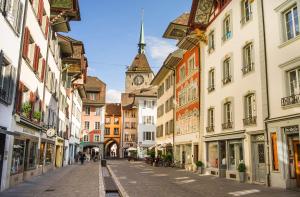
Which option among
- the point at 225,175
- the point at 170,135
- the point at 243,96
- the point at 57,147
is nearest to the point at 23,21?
the point at 243,96

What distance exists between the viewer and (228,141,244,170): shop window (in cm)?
2069

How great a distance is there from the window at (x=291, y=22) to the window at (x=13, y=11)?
43.1 feet

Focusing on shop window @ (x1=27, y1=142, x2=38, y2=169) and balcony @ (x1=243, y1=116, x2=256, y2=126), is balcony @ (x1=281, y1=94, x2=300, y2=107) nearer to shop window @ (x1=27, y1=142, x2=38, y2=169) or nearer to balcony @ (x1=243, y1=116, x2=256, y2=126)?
balcony @ (x1=243, y1=116, x2=256, y2=126)

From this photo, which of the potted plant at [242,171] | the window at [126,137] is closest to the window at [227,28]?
the potted plant at [242,171]

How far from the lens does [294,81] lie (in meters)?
15.7

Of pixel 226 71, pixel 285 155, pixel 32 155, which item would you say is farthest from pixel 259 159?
pixel 32 155

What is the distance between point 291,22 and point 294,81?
308 cm

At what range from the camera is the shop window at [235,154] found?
67.9 ft

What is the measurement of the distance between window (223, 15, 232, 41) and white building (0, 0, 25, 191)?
14.2m

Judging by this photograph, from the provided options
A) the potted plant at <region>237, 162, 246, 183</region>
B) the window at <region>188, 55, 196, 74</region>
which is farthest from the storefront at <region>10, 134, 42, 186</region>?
the window at <region>188, 55, 196, 74</region>

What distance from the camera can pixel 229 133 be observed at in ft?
70.6

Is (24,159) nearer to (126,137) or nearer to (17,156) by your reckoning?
(17,156)

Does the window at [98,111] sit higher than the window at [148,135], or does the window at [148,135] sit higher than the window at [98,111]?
the window at [98,111]

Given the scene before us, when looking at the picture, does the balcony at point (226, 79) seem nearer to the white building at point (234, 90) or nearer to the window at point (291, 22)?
the white building at point (234, 90)
